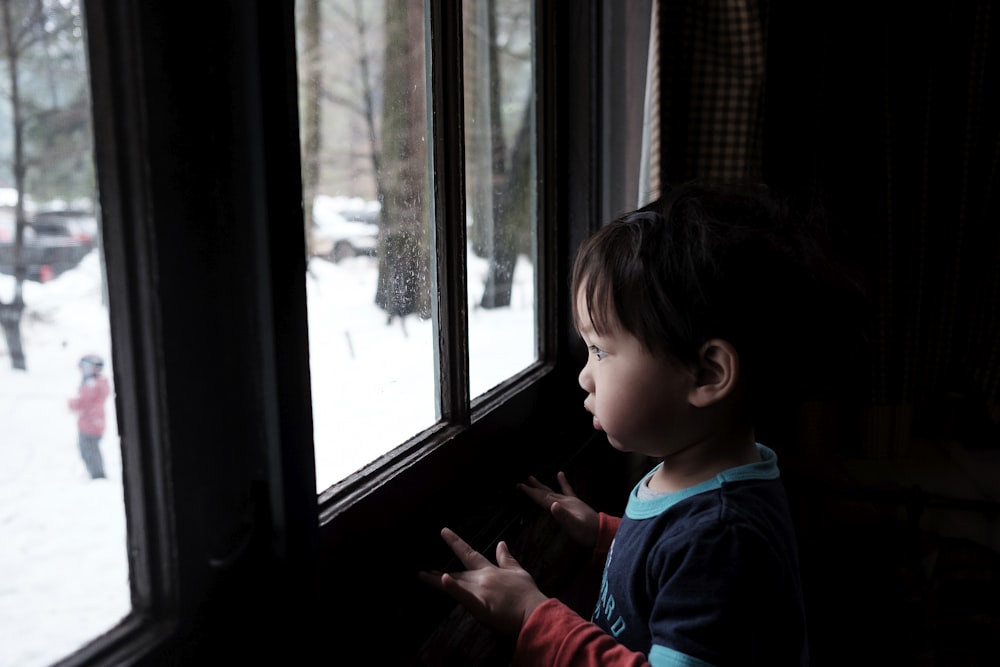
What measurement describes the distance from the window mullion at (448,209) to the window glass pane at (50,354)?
47cm

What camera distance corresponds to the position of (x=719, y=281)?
735 millimetres

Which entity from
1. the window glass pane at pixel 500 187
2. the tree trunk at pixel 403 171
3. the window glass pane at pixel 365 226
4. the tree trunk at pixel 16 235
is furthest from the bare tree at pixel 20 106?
the window glass pane at pixel 500 187

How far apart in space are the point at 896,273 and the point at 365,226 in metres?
1.21

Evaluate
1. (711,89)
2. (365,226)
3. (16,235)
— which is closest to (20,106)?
(16,235)

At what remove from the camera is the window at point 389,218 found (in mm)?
735

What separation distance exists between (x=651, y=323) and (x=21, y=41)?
53 cm

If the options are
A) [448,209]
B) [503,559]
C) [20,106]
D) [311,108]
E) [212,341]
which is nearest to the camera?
[20,106]

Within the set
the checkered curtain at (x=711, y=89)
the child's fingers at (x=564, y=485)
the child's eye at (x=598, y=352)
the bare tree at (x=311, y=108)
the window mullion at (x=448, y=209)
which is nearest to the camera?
the bare tree at (x=311, y=108)

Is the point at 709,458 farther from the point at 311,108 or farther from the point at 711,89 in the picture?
the point at 711,89

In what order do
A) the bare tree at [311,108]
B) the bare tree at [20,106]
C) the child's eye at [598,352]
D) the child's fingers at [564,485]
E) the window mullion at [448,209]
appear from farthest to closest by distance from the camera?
the child's fingers at [564,485] < the window mullion at [448,209] < the child's eye at [598,352] < the bare tree at [311,108] < the bare tree at [20,106]

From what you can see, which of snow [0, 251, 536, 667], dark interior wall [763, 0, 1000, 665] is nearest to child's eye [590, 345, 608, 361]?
snow [0, 251, 536, 667]

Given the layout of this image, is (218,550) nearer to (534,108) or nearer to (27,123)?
(27,123)

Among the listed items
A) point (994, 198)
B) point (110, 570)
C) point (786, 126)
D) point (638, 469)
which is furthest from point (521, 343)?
point (994, 198)

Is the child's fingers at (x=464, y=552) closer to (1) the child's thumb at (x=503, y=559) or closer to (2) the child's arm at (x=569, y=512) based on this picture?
(1) the child's thumb at (x=503, y=559)
